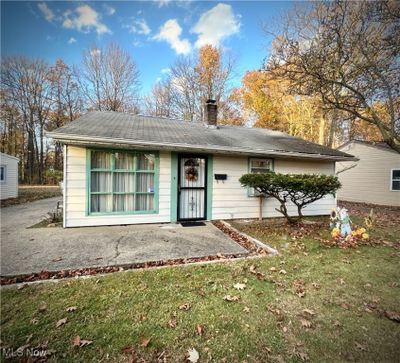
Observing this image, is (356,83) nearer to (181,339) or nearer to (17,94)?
(181,339)

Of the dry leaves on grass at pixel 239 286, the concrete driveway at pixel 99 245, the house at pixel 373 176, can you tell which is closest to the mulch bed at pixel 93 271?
the concrete driveway at pixel 99 245

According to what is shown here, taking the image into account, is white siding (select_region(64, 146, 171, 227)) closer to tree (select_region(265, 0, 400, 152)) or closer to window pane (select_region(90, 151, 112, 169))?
window pane (select_region(90, 151, 112, 169))

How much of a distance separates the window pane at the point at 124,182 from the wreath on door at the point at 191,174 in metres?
1.77

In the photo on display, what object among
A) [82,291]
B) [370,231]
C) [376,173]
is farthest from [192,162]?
[376,173]

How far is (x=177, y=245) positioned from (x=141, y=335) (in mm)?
2796

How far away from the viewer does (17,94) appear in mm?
21906

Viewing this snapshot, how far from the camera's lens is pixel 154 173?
22.8 ft

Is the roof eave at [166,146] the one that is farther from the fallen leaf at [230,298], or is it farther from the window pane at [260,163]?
the fallen leaf at [230,298]

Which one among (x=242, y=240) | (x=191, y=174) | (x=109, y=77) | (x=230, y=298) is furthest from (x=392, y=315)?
(x=109, y=77)

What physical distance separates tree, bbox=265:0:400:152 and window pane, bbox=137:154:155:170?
21.7 feet

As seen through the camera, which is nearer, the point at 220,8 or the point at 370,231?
the point at 370,231

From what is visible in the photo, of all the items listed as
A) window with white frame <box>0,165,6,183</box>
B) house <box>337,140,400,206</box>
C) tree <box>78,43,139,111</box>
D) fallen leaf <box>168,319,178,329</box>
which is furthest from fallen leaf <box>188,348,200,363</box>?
tree <box>78,43,139,111</box>

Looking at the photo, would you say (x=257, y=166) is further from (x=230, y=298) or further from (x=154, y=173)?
(x=230, y=298)

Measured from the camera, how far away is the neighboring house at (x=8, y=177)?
1295cm
